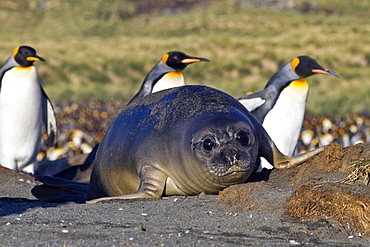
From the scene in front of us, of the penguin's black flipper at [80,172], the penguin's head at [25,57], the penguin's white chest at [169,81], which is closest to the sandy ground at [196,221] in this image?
the penguin's black flipper at [80,172]

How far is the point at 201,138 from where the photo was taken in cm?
462

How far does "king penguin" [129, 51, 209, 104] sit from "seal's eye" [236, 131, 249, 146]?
5154 mm

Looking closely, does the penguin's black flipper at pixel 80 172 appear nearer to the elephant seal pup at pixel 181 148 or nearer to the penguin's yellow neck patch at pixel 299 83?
the elephant seal pup at pixel 181 148

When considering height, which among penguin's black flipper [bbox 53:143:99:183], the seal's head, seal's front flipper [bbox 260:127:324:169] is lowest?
penguin's black flipper [bbox 53:143:99:183]

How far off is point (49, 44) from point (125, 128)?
50125 mm

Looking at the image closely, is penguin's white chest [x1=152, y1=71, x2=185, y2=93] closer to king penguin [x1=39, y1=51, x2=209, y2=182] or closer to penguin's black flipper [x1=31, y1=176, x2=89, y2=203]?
king penguin [x1=39, y1=51, x2=209, y2=182]

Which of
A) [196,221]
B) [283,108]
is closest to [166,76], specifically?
[283,108]

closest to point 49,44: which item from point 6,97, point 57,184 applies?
point 6,97

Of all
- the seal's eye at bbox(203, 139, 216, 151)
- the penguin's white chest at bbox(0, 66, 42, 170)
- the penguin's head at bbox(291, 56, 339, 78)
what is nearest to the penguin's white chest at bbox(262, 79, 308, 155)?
Result: the penguin's head at bbox(291, 56, 339, 78)

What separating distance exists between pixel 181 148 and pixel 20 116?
239 inches

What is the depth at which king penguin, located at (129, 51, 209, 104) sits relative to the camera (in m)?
9.88

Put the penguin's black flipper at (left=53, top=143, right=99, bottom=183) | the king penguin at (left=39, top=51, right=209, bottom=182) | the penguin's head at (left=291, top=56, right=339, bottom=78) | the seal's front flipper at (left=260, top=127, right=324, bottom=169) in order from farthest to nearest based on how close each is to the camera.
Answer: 1. the king penguin at (left=39, top=51, right=209, bottom=182)
2. the penguin's head at (left=291, top=56, right=339, bottom=78)
3. the penguin's black flipper at (left=53, top=143, right=99, bottom=183)
4. the seal's front flipper at (left=260, top=127, right=324, bottom=169)

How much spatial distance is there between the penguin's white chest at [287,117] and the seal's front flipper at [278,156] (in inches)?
144

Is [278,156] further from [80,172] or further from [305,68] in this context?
[305,68]
